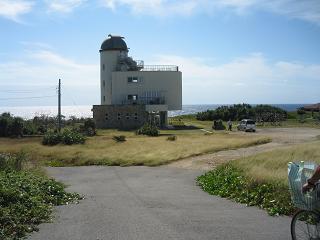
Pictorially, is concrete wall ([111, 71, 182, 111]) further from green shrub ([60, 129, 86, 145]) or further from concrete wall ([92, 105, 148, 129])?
green shrub ([60, 129, 86, 145])

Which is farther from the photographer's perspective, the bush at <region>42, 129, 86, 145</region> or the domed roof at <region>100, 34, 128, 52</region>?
the domed roof at <region>100, 34, 128, 52</region>

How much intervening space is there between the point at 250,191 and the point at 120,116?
54795 mm

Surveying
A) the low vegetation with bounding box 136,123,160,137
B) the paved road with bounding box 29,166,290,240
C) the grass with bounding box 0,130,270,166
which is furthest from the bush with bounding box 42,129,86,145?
the paved road with bounding box 29,166,290,240

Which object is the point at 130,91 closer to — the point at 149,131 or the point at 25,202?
the point at 149,131

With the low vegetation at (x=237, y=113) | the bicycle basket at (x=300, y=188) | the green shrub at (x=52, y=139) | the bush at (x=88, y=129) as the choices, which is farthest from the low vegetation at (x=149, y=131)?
the bicycle basket at (x=300, y=188)

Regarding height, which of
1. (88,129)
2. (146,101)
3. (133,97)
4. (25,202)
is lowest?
(88,129)

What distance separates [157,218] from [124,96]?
61.1 metres

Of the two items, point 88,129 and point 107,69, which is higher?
point 107,69

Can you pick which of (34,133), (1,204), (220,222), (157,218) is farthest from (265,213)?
(34,133)

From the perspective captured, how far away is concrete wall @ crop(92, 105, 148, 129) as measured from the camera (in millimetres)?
67875

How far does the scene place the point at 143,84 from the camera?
233ft

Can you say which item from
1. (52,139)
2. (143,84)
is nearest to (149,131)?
(52,139)

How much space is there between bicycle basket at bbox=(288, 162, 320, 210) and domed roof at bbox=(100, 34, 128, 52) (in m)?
67.7

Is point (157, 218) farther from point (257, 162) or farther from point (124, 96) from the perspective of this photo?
point (124, 96)
